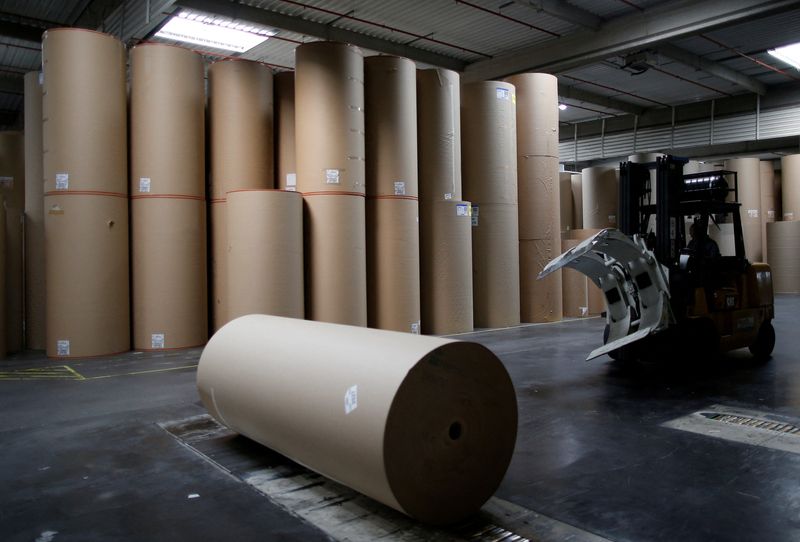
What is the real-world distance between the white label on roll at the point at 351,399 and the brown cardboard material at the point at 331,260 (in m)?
4.38

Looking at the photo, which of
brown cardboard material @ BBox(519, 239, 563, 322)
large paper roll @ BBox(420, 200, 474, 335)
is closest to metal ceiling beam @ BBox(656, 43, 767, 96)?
brown cardboard material @ BBox(519, 239, 563, 322)

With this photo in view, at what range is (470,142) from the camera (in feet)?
28.9

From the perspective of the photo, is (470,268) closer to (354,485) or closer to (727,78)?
(354,485)

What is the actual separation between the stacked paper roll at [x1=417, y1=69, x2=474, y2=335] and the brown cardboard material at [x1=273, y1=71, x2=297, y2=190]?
169 cm

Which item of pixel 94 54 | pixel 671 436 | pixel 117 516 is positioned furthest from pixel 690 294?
pixel 94 54

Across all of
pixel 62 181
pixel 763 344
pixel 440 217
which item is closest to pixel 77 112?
pixel 62 181

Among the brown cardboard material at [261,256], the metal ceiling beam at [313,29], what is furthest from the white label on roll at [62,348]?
the metal ceiling beam at [313,29]

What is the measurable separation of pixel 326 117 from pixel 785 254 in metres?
12.8

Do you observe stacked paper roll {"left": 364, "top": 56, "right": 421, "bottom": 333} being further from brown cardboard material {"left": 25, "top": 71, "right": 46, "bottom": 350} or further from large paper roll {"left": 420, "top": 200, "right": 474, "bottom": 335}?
brown cardboard material {"left": 25, "top": 71, "right": 46, "bottom": 350}

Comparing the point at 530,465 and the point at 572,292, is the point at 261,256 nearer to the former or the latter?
the point at 530,465

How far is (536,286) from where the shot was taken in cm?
938

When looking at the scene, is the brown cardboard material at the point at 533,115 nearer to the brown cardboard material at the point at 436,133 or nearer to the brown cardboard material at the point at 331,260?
the brown cardboard material at the point at 436,133

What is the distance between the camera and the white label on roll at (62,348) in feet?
21.0

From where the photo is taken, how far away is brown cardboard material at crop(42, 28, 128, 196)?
6477mm
